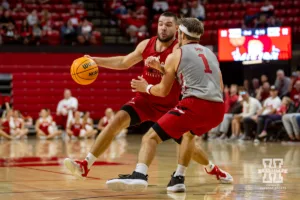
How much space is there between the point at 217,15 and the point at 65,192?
1743 cm

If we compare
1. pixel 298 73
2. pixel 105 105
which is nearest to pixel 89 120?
pixel 105 105

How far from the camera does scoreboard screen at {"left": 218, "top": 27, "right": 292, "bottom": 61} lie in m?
18.9

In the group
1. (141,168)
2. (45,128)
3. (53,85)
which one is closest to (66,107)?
(45,128)

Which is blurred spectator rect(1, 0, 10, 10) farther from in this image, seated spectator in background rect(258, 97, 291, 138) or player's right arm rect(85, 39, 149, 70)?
player's right arm rect(85, 39, 149, 70)

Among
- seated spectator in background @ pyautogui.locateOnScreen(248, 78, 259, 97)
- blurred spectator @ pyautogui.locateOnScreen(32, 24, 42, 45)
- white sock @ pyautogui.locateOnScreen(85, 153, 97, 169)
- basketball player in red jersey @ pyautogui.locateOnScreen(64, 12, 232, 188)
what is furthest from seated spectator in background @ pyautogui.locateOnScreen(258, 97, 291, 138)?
white sock @ pyautogui.locateOnScreen(85, 153, 97, 169)

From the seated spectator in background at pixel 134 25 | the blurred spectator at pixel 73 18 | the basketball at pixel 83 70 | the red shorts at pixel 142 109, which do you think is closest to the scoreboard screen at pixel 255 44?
the seated spectator in background at pixel 134 25

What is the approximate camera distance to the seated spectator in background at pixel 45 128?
19812mm

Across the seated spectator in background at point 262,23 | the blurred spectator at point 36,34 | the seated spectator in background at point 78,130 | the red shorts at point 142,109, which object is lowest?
the seated spectator in background at point 78,130

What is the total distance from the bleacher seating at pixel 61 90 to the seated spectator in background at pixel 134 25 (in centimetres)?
117

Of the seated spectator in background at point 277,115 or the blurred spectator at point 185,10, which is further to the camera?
the blurred spectator at point 185,10

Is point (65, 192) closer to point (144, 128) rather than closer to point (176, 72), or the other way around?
point (176, 72)

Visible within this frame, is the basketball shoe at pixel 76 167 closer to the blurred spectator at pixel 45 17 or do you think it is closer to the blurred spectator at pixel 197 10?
the blurred spectator at pixel 45 17

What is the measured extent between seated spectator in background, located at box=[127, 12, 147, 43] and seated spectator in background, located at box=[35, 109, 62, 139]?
14.6 feet

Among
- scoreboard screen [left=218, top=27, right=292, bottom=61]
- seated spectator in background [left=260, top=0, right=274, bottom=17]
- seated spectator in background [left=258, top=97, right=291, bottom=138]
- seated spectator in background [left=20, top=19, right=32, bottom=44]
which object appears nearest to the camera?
seated spectator in background [left=258, top=97, right=291, bottom=138]
